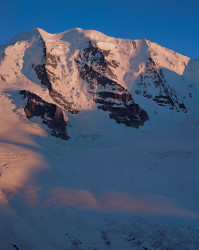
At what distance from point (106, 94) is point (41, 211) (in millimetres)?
53873

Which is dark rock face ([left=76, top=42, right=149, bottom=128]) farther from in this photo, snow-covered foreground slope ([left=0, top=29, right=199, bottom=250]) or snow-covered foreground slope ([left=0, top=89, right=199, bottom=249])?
snow-covered foreground slope ([left=0, top=89, right=199, bottom=249])

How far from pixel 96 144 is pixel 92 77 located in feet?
104

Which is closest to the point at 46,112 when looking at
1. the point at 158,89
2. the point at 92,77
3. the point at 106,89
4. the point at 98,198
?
the point at 106,89

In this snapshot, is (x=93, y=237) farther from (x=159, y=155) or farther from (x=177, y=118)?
(x=177, y=118)

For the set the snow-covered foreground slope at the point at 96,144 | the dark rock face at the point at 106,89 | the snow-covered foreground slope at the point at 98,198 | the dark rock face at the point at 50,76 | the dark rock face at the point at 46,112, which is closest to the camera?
the snow-covered foreground slope at the point at 98,198

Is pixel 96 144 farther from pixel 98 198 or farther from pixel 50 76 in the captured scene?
pixel 50 76

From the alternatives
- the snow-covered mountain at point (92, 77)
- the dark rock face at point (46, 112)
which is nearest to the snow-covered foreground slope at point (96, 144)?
the dark rock face at point (46, 112)

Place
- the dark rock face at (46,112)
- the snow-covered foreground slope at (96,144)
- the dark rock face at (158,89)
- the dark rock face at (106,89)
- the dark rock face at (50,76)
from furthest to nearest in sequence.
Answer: the dark rock face at (158,89) < the dark rock face at (106,89) < the dark rock face at (50,76) < the dark rock face at (46,112) < the snow-covered foreground slope at (96,144)

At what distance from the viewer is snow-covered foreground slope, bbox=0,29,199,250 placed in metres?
13.9

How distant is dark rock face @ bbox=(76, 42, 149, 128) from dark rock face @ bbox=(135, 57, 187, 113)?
28.2 ft

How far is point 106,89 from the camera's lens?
68.6 metres

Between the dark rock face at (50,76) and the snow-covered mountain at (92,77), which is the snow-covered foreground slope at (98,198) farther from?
the dark rock face at (50,76)

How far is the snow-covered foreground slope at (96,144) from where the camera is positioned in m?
13.9

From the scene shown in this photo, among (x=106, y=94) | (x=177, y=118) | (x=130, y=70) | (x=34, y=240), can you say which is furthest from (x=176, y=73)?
(x=34, y=240)
